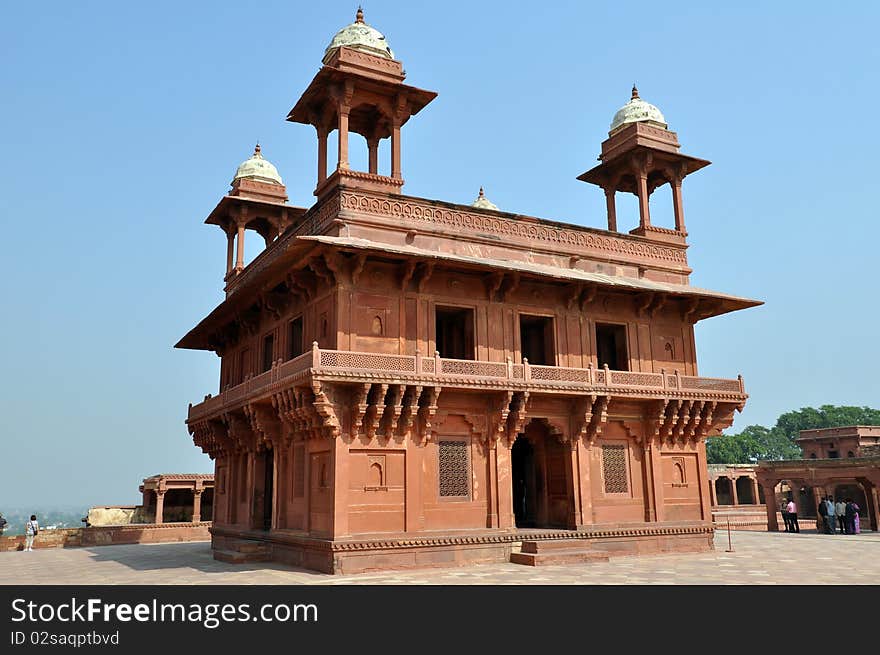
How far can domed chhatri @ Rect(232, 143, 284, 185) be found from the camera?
25.4 metres

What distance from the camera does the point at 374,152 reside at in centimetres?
2000

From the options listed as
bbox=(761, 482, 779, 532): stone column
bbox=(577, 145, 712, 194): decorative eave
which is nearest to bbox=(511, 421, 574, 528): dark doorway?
bbox=(577, 145, 712, 194): decorative eave

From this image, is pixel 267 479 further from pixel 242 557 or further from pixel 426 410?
pixel 426 410

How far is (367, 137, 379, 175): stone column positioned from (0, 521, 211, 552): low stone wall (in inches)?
719

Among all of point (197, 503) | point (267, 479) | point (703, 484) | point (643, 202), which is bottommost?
point (197, 503)

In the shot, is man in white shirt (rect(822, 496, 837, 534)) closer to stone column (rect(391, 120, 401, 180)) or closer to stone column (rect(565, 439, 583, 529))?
stone column (rect(565, 439, 583, 529))

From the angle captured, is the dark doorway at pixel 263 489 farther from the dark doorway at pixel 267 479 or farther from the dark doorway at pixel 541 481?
the dark doorway at pixel 541 481

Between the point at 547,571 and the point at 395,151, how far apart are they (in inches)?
405

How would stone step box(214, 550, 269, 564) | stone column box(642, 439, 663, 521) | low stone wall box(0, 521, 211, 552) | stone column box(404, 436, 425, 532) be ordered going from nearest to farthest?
stone column box(404, 436, 425, 532), stone step box(214, 550, 269, 564), stone column box(642, 439, 663, 521), low stone wall box(0, 521, 211, 552)

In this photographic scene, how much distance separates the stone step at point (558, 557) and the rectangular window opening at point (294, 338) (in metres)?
7.38

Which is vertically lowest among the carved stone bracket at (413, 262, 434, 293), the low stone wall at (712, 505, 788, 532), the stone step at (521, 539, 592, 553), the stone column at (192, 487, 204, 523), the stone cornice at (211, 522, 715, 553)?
the low stone wall at (712, 505, 788, 532)

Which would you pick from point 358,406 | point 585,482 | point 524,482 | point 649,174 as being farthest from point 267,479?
point 649,174

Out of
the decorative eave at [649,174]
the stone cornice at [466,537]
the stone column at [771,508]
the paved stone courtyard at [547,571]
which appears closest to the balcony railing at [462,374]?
the stone cornice at [466,537]

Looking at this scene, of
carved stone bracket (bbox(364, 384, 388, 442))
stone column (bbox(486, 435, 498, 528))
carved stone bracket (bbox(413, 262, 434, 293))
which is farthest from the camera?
stone column (bbox(486, 435, 498, 528))
